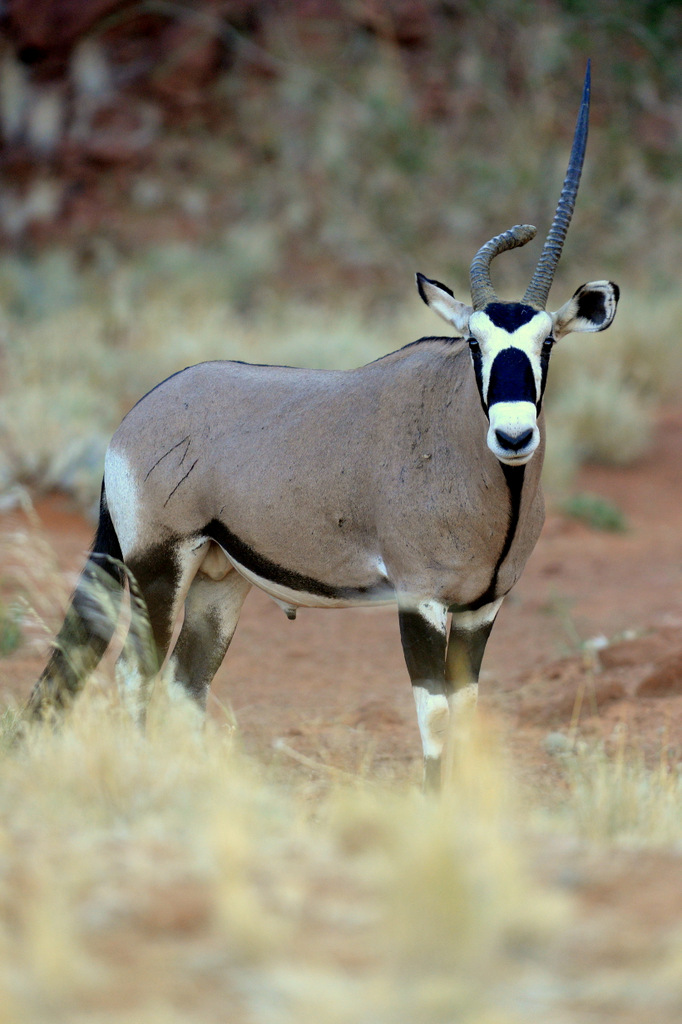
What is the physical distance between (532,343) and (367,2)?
19862 millimetres

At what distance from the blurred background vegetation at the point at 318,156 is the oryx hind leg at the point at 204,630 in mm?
8679

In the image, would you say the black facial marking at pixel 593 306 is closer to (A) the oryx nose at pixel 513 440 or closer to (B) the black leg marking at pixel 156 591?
(A) the oryx nose at pixel 513 440

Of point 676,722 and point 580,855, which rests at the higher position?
point 580,855

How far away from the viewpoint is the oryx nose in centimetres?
371

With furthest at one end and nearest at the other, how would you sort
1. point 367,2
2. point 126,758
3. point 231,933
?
1. point 367,2
2. point 126,758
3. point 231,933

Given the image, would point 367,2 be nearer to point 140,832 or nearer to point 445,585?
point 445,585

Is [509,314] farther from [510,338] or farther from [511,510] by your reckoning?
[511,510]

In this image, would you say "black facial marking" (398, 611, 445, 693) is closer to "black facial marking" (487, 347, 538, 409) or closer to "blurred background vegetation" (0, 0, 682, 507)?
"black facial marking" (487, 347, 538, 409)

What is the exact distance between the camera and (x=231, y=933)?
229cm

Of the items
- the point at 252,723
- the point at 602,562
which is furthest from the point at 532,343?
the point at 602,562

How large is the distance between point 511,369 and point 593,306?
2.00 ft

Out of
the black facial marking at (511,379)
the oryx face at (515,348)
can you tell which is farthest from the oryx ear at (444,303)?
the black facial marking at (511,379)

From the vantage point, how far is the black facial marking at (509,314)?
3.96 m

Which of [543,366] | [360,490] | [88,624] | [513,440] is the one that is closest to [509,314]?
[543,366]
